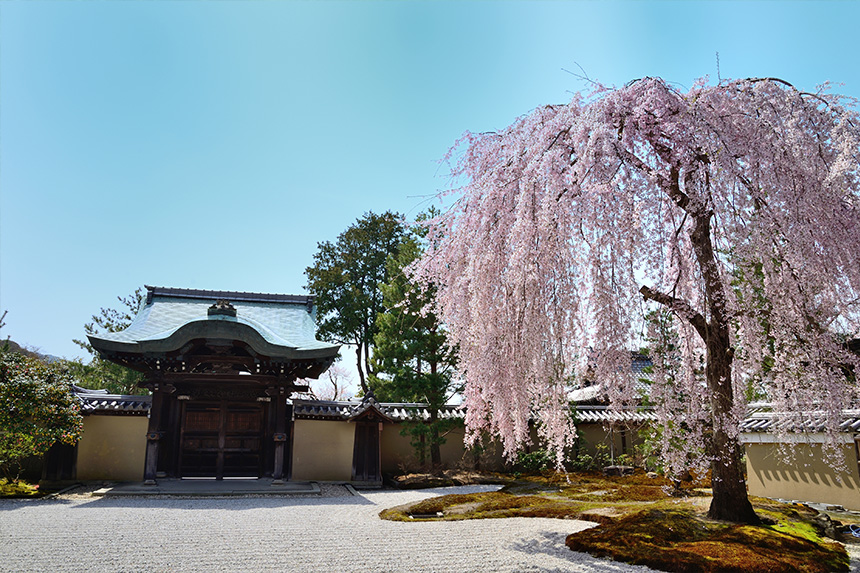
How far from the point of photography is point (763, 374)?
20.0 feet

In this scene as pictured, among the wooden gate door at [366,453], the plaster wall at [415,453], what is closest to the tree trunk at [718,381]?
the wooden gate door at [366,453]

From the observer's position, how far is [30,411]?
10883 mm

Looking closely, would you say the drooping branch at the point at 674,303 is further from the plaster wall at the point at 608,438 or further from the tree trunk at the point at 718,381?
the plaster wall at the point at 608,438

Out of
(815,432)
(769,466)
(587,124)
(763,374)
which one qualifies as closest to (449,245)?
(587,124)

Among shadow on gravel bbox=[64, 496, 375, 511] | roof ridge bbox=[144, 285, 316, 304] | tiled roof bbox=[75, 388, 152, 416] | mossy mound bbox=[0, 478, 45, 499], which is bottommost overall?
shadow on gravel bbox=[64, 496, 375, 511]

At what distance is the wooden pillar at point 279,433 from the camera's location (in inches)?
511

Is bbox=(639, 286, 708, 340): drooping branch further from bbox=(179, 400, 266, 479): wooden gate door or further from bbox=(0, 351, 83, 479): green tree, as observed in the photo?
bbox=(0, 351, 83, 479): green tree

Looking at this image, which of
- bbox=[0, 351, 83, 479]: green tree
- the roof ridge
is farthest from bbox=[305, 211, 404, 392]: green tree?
bbox=[0, 351, 83, 479]: green tree

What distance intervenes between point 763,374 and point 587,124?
3.48 m

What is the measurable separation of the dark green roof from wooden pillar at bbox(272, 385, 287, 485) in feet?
4.07

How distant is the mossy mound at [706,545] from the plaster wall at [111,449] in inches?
457

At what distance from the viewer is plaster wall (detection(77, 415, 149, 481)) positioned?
13.2m

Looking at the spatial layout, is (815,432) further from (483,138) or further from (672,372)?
(483,138)

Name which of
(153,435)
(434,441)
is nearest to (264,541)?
(153,435)
